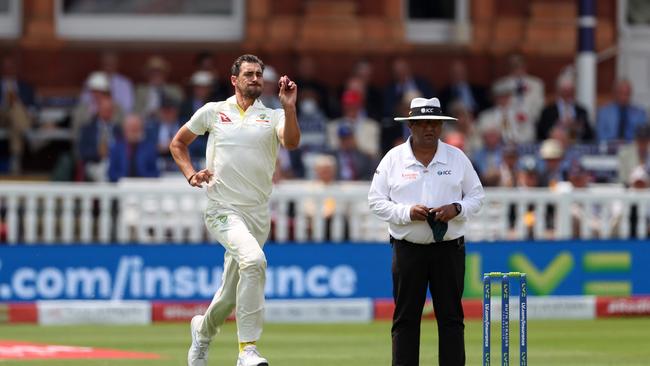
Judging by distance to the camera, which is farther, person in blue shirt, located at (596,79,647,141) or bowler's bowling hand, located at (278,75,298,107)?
person in blue shirt, located at (596,79,647,141)

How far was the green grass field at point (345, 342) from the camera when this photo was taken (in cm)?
1242

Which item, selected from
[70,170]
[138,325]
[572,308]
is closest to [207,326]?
[138,325]

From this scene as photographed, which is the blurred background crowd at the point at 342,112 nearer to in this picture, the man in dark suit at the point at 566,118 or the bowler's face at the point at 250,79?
the man in dark suit at the point at 566,118

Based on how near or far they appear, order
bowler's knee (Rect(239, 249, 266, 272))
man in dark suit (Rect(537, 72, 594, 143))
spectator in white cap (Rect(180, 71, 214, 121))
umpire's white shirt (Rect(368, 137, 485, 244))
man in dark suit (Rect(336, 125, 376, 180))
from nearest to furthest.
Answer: umpire's white shirt (Rect(368, 137, 485, 244)) < bowler's knee (Rect(239, 249, 266, 272)) < man in dark suit (Rect(336, 125, 376, 180)) < spectator in white cap (Rect(180, 71, 214, 121)) < man in dark suit (Rect(537, 72, 594, 143))

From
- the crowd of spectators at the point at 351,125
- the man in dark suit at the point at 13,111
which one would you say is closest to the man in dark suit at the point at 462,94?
the crowd of spectators at the point at 351,125

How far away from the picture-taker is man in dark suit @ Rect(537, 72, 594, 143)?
67.7 feet

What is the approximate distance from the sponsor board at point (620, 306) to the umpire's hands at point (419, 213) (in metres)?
6.91

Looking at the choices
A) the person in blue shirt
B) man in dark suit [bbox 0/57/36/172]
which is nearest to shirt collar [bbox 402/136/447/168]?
man in dark suit [bbox 0/57/36/172]

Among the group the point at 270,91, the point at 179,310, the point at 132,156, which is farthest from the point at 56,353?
the point at 270,91

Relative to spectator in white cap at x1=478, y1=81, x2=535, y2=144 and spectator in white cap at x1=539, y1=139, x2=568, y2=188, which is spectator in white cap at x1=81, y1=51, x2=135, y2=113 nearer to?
spectator in white cap at x1=478, y1=81, x2=535, y2=144

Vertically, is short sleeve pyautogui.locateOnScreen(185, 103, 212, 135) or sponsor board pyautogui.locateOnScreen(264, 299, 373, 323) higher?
short sleeve pyautogui.locateOnScreen(185, 103, 212, 135)

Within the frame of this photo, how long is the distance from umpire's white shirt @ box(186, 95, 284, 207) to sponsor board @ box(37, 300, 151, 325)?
4.94 metres

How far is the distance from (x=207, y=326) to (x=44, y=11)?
11.3 metres

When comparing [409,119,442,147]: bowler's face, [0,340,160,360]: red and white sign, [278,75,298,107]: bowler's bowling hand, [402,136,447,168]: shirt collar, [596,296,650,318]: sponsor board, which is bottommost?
[596,296,650,318]: sponsor board
